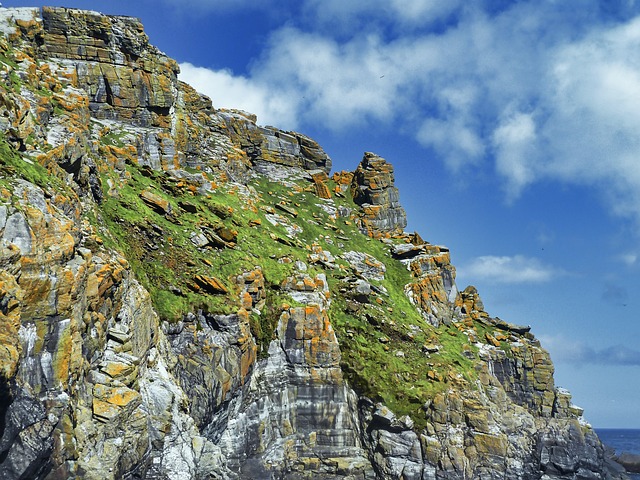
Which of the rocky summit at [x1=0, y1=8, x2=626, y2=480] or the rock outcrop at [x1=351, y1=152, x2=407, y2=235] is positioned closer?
the rocky summit at [x1=0, y1=8, x2=626, y2=480]

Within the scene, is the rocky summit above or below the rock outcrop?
below

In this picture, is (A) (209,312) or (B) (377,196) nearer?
(A) (209,312)

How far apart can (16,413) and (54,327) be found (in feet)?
16.0

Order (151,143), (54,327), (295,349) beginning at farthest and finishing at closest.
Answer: (151,143) < (295,349) < (54,327)

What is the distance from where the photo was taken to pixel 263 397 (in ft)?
159

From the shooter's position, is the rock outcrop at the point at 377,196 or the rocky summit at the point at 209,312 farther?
the rock outcrop at the point at 377,196

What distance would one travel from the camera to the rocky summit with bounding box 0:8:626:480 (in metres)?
27.8

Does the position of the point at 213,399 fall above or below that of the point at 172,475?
above

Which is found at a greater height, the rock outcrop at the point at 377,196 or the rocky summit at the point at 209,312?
the rock outcrop at the point at 377,196

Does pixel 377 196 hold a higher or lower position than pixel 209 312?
higher

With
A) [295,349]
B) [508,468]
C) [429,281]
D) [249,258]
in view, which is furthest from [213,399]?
[429,281]

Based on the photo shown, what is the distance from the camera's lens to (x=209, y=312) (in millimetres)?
45219

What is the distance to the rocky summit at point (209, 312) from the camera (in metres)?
27.8

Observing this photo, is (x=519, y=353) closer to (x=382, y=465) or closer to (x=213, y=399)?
(x=382, y=465)
